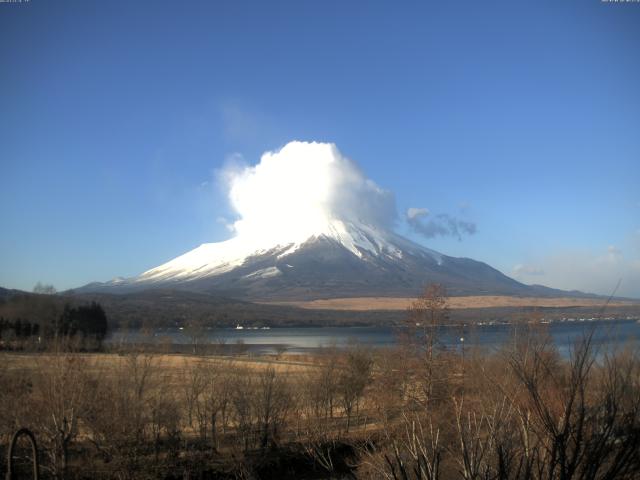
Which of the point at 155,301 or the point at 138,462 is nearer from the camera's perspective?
the point at 138,462

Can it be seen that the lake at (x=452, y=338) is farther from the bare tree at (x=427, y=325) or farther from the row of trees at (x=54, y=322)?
the row of trees at (x=54, y=322)

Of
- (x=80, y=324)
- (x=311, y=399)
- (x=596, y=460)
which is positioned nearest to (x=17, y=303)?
(x=80, y=324)

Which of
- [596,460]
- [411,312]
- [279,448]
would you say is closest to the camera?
[596,460]

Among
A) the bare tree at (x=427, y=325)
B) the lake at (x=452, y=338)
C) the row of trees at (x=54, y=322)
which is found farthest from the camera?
the row of trees at (x=54, y=322)

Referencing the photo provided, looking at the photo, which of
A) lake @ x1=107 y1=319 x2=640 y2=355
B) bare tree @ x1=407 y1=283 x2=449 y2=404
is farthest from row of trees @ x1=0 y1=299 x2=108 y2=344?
bare tree @ x1=407 y1=283 x2=449 y2=404

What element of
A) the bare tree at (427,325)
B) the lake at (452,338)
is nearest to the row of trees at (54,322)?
the lake at (452,338)

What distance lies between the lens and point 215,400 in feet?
88.6

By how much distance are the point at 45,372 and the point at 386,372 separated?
57.5 ft

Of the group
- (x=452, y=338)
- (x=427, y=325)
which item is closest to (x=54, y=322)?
(x=452, y=338)

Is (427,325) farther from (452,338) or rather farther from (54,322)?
(54,322)

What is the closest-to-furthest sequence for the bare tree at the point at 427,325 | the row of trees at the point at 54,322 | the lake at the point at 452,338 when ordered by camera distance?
the lake at the point at 452,338, the bare tree at the point at 427,325, the row of trees at the point at 54,322

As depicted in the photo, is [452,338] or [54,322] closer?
[452,338]

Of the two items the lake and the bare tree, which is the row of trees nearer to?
the lake

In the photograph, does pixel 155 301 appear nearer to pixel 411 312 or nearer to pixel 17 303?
pixel 17 303
